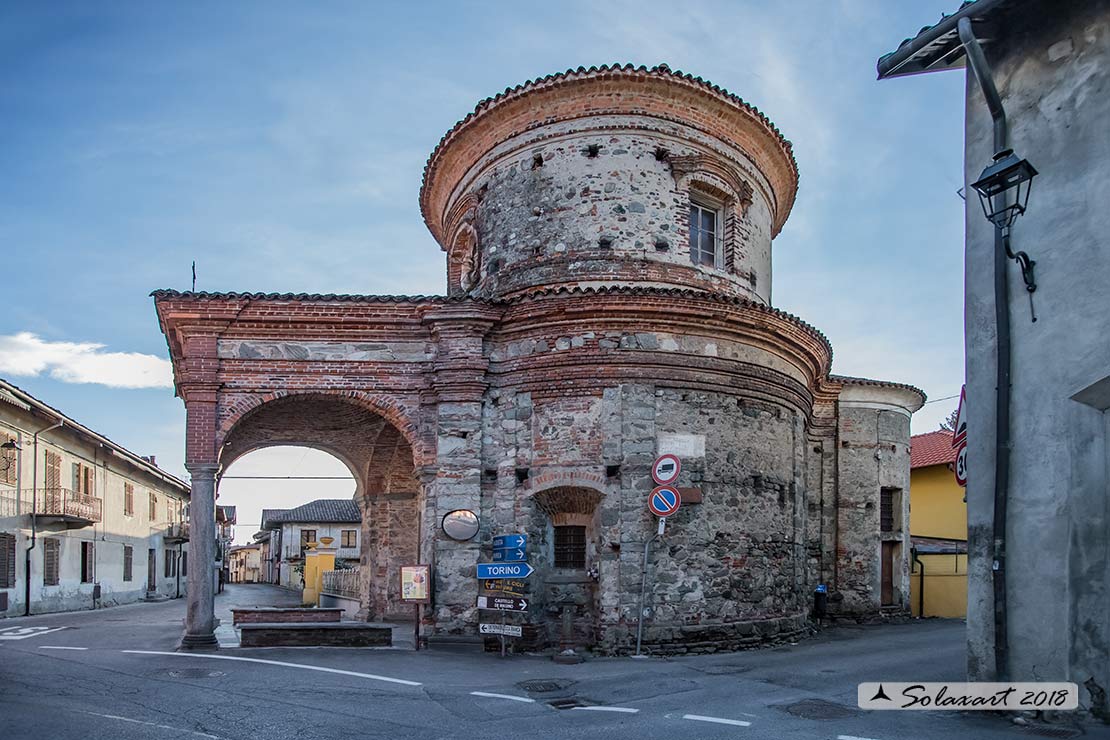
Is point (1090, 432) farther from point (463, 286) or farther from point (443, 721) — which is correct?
point (463, 286)

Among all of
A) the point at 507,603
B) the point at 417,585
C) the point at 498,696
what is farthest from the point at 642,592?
the point at 498,696

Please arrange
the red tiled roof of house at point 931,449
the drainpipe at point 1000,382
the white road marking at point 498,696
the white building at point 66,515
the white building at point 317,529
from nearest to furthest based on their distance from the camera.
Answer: the drainpipe at point 1000,382, the white road marking at point 498,696, the white building at point 66,515, the red tiled roof of house at point 931,449, the white building at point 317,529

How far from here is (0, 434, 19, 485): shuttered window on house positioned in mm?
22344

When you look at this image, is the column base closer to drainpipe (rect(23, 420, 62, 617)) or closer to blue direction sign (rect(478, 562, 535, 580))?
blue direction sign (rect(478, 562, 535, 580))

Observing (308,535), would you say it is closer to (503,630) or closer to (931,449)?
(931,449)

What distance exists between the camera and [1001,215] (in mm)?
8367

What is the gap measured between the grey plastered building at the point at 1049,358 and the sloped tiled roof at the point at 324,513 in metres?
50.1

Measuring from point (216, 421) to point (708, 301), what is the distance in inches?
316

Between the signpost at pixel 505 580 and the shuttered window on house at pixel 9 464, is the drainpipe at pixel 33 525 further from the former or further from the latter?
the signpost at pixel 505 580

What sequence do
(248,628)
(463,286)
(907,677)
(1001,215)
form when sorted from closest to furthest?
(1001,215) < (907,677) < (248,628) < (463,286)

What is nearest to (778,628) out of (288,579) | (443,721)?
(443,721)

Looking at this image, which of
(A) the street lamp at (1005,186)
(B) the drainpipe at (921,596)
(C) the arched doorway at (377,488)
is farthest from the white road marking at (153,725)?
(B) the drainpipe at (921,596)

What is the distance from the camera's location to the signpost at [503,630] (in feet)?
41.0

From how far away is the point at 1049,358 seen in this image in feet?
26.0
